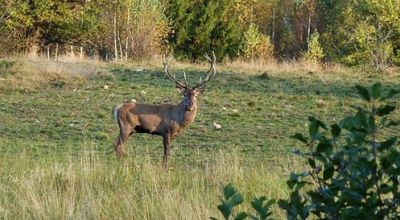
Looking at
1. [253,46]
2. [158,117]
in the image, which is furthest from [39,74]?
[253,46]

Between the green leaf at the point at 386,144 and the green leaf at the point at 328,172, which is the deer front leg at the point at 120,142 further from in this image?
the green leaf at the point at 386,144

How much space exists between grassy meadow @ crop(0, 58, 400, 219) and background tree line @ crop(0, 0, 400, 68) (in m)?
7.64

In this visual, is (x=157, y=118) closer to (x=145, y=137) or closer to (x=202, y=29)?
(x=145, y=137)

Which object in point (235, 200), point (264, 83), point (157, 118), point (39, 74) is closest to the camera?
point (235, 200)

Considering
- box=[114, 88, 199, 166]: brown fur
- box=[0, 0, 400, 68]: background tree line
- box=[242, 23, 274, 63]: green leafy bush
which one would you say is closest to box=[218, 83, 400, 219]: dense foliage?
box=[114, 88, 199, 166]: brown fur

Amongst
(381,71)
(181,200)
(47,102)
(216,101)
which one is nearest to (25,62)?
(47,102)

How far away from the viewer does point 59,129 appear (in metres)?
14.4

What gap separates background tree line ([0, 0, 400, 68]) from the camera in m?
33.6

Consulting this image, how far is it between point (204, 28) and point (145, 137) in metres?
31.1

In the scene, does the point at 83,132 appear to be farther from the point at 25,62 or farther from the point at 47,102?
the point at 25,62

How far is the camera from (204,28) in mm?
44938

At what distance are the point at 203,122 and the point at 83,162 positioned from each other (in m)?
8.16

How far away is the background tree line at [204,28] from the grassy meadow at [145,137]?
7.64 meters

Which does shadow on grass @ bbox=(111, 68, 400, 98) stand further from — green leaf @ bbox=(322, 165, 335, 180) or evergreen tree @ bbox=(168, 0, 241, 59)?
evergreen tree @ bbox=(168, 0, 241, 59)
